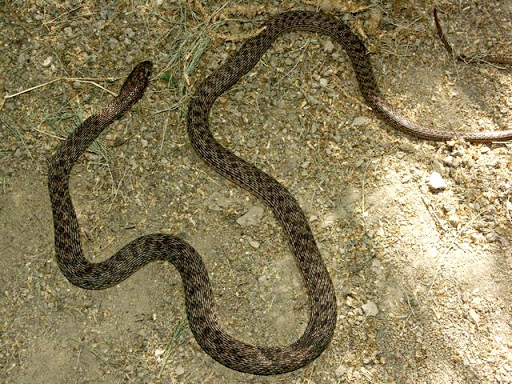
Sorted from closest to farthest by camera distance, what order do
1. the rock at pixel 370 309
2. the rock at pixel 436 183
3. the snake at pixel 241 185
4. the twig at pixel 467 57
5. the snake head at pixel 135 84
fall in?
1. the snake at pixel 241 185
2. the rock at pixel 370 309
3. the rock at pixel 436 183
4. the snake head at pixel 135 84
5. the twig at pixel 467 57

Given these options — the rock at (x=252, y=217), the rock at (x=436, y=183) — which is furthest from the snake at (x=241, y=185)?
the rock at (x=436, y=183)

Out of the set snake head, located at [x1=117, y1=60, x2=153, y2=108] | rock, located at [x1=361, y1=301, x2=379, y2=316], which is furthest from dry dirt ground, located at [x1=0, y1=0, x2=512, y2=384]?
snake head, located at [x1=117, y1=60, x2=153, y2=108]

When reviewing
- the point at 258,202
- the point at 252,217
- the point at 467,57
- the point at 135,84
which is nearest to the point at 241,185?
the point at 258,202

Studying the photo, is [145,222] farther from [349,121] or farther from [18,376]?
[349,121]

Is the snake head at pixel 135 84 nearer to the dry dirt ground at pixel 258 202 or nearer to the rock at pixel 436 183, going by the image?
the dry dirt ground at pixel 258 202

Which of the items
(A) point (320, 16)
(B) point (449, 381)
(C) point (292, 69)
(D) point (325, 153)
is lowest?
Result: (B) point (449, 381)

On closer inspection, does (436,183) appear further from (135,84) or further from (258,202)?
(135,84)

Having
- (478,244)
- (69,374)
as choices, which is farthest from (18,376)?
(478,244)

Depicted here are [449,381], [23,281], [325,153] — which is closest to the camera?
[449,381]
